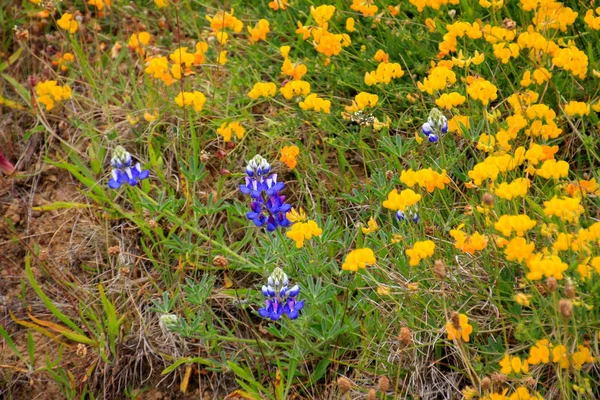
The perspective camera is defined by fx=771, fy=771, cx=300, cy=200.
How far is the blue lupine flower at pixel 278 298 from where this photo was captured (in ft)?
8.00

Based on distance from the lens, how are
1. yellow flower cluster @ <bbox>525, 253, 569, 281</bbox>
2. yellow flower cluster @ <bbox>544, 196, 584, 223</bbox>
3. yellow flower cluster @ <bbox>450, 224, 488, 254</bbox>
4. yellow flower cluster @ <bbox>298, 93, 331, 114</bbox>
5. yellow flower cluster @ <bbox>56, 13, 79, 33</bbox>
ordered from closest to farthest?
yellow flower cluster @ <bbox>525, 253, 569, 281</bbox> < yellow flower cluster @ <bbox>544, 196, 584, 223</bbox> < yellow flower cluster @ <bbox>450, 224, 488, 254</bbox> < yellow flower cluster @ <bbox>298, 93, 331, 114</bbox> < yellow flower cluster @ <bbox>56, 13, 79, 33</bbox>

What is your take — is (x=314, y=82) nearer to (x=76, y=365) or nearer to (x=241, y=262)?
(x=241, y=262)

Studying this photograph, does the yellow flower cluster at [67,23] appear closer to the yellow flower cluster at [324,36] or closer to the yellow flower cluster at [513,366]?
the yellow flower cluster at [324,36]

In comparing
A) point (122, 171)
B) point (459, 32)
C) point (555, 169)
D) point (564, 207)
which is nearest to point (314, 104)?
point (459, 32)

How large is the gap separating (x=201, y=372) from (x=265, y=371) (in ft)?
0.91

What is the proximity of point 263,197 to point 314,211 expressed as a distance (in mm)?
550

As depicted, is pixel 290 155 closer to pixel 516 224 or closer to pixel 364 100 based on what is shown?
pixel 364 100

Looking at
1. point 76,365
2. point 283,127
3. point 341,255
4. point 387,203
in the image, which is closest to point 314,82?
point 283,127

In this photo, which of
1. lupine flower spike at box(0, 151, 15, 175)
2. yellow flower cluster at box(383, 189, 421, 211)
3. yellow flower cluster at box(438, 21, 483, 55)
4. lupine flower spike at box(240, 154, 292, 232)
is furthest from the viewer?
lupine flower spike at box(0, 151, 15, 175)

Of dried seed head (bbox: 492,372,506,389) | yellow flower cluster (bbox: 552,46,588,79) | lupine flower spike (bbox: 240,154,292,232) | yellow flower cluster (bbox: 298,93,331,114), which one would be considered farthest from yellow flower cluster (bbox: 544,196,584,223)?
yellow flower cluster (bbox: 298,93,331,114)

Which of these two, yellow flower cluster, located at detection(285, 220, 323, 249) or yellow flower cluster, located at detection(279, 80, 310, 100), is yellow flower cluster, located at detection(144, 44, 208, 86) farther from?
yellow flower cluster, located at detection(285, 220, 323, 249)

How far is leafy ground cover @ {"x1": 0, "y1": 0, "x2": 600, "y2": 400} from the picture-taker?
241cm

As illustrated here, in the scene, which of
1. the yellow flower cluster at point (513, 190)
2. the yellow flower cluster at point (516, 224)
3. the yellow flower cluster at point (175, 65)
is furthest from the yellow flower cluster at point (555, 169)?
the yellow flower cluster at point (175, 65)

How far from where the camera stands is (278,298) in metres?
2.47
